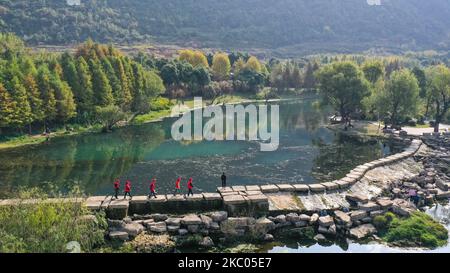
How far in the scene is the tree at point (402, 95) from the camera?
58844 millimetres

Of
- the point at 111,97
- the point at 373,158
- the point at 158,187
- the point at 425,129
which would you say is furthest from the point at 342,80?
the point at 158,187

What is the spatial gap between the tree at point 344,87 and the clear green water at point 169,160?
281 inches

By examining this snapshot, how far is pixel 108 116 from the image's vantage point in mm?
63281

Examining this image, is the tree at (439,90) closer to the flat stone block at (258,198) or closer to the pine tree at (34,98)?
the flat stone block at (258,198)

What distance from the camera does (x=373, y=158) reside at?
154 ft

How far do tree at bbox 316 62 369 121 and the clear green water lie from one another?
23.4 ft

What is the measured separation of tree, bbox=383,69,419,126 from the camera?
58.8m

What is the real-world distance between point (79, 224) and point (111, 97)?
48.1m

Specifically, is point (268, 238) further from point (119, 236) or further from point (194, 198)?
point (119, 236)

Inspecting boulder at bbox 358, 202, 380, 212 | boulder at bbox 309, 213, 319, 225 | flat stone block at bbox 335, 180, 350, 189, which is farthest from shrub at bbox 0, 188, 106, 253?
flat stone block at bbox 335, 180, 350, 189

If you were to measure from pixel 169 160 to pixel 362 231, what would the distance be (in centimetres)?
2359

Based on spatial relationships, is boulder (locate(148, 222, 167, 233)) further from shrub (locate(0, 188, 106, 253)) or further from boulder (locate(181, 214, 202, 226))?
shrub (locate(0, 188, 106, 253))

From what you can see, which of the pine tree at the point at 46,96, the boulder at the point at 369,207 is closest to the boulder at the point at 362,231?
the boulder at the point at 369,207

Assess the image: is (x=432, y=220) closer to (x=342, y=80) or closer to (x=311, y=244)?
(x=311, y=244)
